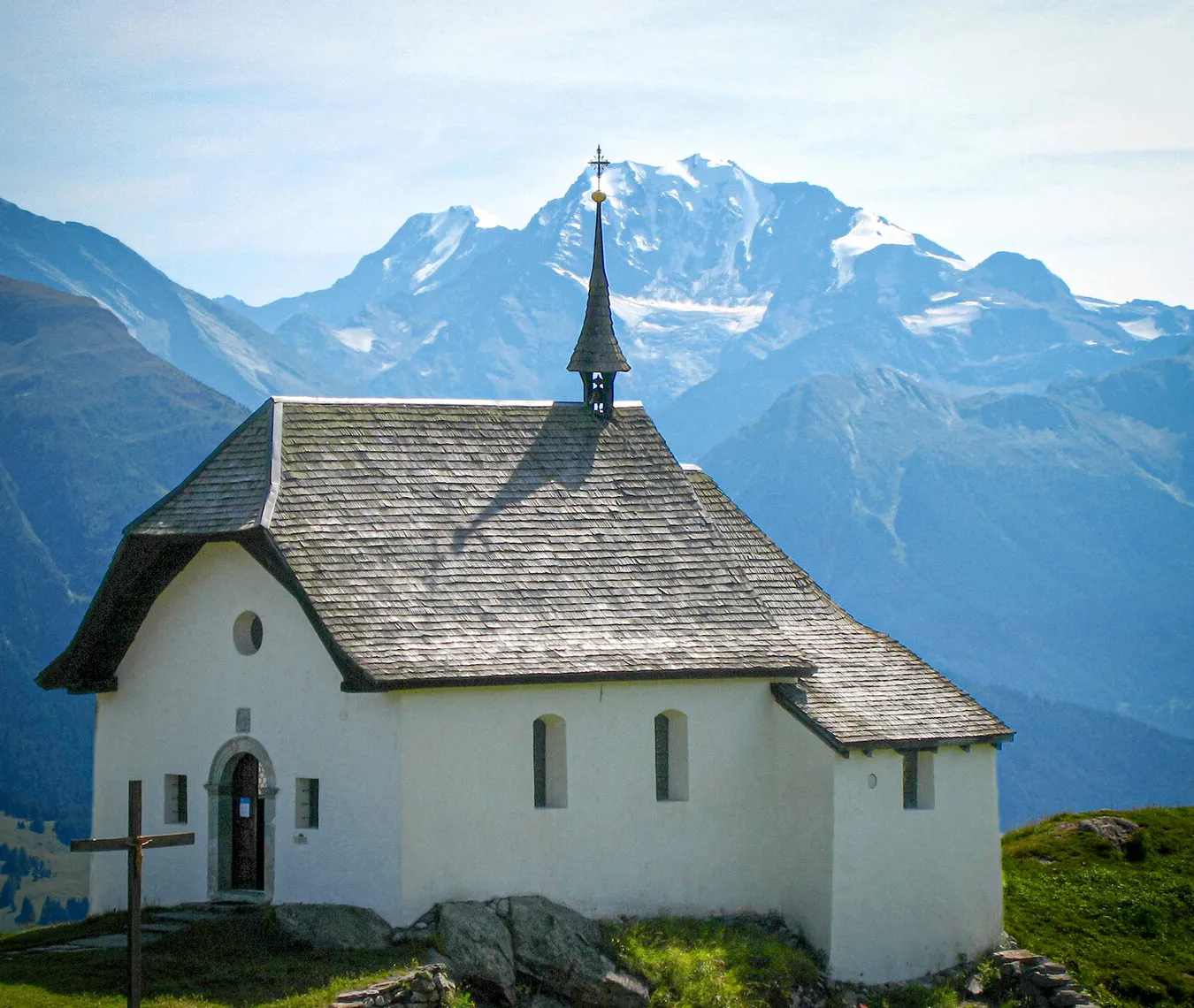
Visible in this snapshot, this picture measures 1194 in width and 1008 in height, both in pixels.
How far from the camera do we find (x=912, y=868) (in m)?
34.1

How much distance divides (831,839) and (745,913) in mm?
2465

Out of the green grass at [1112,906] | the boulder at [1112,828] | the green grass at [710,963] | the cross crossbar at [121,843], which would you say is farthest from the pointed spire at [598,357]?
the boulder at [1112,828]

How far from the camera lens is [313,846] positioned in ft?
104

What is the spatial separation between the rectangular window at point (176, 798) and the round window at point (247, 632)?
300 cm

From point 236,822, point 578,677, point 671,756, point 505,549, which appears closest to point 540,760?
point 578,677

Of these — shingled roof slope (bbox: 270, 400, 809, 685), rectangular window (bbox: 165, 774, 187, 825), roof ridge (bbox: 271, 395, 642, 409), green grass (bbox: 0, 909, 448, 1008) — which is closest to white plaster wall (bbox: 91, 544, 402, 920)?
rectangular window (bbox: 165, 774, 187, 825)

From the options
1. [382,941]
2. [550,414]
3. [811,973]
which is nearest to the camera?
[382,941]

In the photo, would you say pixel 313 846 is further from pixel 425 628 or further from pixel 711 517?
pixel 711 517

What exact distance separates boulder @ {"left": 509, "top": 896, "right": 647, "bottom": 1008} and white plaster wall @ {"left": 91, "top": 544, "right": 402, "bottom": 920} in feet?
7.46

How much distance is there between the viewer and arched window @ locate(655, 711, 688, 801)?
33.9 metres

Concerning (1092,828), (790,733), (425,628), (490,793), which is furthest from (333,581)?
(1092,828)

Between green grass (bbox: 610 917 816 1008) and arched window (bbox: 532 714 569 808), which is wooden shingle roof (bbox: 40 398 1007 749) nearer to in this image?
arched window (bbox: 532 714 569 808)

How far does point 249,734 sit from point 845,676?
1172cm

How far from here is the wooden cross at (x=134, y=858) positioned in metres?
24.2
